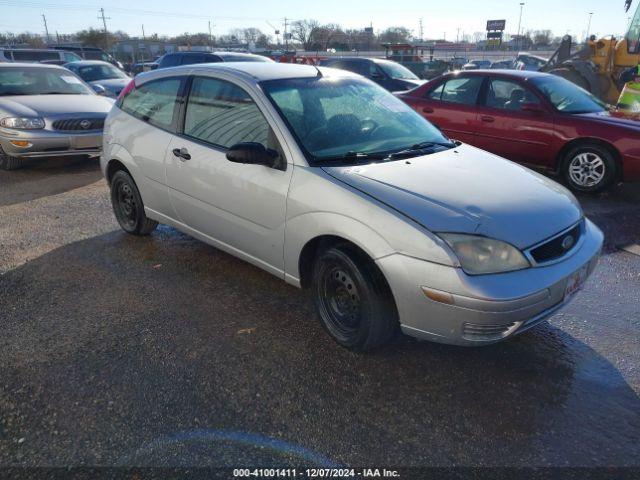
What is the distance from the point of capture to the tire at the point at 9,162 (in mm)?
7492

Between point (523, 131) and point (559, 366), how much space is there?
14.7ft

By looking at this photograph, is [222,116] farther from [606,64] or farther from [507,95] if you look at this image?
[606,64]

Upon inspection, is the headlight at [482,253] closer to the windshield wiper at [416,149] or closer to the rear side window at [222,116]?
the windshield wiper at [416,149]

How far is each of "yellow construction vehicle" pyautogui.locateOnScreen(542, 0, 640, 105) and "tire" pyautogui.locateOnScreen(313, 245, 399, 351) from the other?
41.2 ft

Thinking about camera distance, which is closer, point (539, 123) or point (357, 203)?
point (357, 203)

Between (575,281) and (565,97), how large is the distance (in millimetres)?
4863

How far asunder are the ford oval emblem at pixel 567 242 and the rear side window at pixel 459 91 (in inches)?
184

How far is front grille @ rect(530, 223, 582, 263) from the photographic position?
254 cm

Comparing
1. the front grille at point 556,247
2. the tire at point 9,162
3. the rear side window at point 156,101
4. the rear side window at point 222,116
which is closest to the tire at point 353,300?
the front grille at point 556,247

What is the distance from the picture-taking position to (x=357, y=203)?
104 inches

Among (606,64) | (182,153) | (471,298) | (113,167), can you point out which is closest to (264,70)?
(182,153)

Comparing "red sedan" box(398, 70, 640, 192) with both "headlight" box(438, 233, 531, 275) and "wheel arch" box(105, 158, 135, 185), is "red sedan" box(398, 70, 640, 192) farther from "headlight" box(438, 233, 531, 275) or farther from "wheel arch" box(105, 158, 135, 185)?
"wheel arch" box(105, 158, 135, 185)

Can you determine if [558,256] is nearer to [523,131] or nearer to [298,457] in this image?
[298,457]

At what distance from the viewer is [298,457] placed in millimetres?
2184
